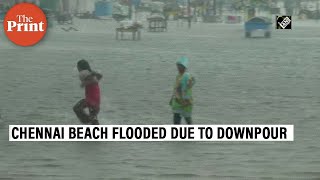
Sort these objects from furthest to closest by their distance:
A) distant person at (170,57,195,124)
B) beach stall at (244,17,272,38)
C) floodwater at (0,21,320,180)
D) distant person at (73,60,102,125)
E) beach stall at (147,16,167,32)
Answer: beach stall at (147,16,167,32), beach stall at (244,17,272,38), distant person at (73,60,102,125), distant person at (170,57,195,124), floodwater at (0,21,320,180)

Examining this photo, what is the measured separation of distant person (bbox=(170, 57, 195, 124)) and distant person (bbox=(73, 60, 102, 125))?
109cm

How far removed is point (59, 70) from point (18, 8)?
28.4 ft

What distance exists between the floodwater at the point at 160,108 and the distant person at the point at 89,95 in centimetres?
107

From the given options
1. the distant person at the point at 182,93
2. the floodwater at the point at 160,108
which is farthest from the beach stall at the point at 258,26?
the distant person at the point at 182,93

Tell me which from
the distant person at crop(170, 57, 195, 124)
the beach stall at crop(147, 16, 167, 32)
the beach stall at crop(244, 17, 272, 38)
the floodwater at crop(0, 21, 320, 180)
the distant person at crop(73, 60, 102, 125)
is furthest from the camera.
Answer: the beach stall at crop(147, 16, 167, 32)

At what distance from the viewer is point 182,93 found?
37.3ft

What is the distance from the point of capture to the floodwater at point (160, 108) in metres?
9.15

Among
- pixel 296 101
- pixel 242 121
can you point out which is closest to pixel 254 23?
pixel 296 101

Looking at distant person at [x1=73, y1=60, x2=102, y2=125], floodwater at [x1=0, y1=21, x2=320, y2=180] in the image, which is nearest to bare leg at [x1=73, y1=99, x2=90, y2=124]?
distant person at [x1=73, y1=60, x2=102, y2=125]

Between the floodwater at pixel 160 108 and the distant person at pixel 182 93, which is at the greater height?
the distant person at pixel 182 93

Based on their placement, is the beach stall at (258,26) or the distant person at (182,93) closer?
the distant person at (182,93)

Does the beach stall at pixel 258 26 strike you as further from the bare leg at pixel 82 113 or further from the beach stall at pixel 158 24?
the bare leg at pixel 82 113

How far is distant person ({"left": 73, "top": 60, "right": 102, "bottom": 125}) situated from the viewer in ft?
38.7

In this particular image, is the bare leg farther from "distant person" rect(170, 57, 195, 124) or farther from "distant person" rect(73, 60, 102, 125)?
"distant person" rect(170, 57, 195, 124)
